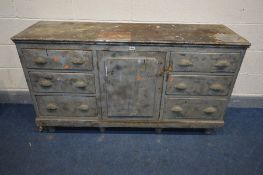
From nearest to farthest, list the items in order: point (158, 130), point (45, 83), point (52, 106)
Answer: point (45, 83) → point (52, 106) → point (158, 130)

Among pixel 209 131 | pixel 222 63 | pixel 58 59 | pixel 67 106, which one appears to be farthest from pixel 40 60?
pixel 209 131

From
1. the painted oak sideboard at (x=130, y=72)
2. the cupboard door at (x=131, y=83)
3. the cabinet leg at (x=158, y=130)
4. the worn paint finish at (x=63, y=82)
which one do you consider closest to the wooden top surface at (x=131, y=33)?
the painted oak sideboard at (x=130, y=72)

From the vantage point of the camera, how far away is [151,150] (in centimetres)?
184

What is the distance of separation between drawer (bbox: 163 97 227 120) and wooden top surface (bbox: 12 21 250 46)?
0.52 meters

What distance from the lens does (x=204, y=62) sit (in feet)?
5.33

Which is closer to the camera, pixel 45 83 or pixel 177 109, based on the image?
pixel 45 83

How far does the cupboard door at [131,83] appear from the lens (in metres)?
1.61

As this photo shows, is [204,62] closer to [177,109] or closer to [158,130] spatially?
[177,109]

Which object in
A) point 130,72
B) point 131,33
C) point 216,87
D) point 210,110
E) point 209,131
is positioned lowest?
point 209,131

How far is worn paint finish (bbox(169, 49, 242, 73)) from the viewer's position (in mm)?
1597

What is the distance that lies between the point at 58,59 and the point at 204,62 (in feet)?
3.73

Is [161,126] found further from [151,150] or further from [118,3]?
[118,3]

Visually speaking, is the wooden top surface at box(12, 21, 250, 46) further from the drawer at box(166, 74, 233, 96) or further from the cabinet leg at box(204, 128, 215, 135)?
the cabinet leg at box(204, 128, 215, 135)

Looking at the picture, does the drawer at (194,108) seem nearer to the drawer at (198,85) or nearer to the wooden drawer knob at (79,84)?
the drawer at (198,85)
